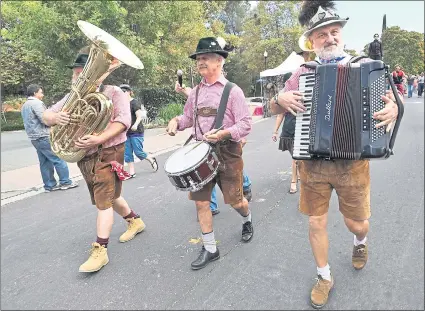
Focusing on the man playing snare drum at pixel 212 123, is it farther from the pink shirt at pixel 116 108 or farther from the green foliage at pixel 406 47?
the green foliage at pixel 406 47

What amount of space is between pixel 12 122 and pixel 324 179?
19421mm

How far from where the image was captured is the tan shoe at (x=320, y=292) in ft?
8.16

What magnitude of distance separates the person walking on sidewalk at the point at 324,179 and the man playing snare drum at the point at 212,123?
55cm

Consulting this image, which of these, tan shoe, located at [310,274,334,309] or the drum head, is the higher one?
the drum head

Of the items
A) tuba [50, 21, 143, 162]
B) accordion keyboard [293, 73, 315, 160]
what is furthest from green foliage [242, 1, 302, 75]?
accordion keyboard [293, 73, 315, 160]

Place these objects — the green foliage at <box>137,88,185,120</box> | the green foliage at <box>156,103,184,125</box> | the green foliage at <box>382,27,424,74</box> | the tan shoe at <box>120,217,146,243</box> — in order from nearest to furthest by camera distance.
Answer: the tan shoe at <box>120,217,146,243</box>, the green foliage at <box>156,103,184,125</box>, the green foliage at <box>137,88,185,120</box>, the green foliage at <box>382,27,424,74</box>

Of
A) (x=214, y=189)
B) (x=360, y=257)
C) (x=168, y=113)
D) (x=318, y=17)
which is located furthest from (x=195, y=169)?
(x=168, y=113)

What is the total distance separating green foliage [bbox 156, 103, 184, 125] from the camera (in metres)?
14.8

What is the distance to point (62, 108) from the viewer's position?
318 cm

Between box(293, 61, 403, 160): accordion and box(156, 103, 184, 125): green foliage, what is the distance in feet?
41.5

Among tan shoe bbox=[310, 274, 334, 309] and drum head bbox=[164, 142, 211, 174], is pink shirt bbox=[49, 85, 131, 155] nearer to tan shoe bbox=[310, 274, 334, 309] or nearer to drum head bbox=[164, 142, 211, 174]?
drum head bbox=[164, 142, 211, 174]

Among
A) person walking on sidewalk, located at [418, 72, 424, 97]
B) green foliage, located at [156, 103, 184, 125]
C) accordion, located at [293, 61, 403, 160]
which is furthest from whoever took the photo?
person walking on sidewalk, located at [418, 72, 424, 97]

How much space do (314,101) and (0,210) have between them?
489cm

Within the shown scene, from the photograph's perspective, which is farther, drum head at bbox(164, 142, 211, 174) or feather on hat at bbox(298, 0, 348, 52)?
drum head at bbox(164, 142, 211, 174)
